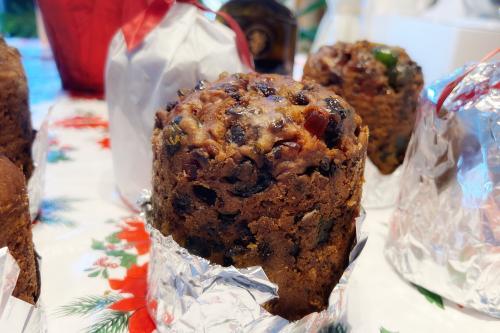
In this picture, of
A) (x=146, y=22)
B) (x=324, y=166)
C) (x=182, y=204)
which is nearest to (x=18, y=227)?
(x=182, y=204)

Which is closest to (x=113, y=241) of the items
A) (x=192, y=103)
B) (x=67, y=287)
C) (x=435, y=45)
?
(x=67, y=287)

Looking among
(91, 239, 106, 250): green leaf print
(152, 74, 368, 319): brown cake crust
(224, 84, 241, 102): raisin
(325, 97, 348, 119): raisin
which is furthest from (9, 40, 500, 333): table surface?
(224, 84, 241, 102): raisin

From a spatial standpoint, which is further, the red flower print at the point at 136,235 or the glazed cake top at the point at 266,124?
the red flower print at the point at 136,235

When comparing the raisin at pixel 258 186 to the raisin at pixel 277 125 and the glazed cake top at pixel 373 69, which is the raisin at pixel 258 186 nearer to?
the raisin at pixel 277 125

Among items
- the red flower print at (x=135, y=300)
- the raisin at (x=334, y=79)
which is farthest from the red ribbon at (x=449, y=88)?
the red flower print at (x=135, y=300)

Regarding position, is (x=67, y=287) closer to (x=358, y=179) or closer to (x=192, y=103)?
(x=192, y=103)

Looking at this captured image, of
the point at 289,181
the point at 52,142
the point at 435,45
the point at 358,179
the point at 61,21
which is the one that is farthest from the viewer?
the point at 435,45
